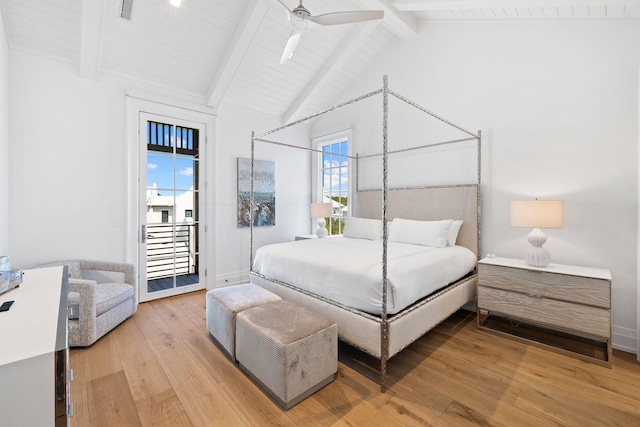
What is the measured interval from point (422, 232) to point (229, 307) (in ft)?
7.52

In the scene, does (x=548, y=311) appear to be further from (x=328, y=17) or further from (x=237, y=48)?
(x=237, y=48)

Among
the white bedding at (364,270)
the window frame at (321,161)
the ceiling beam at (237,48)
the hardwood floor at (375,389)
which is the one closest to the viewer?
the hardwood floor at (375,389)

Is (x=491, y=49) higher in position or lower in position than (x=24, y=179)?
higher

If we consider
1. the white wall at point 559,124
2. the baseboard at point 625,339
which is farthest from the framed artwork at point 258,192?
the baseboard at point 625,339

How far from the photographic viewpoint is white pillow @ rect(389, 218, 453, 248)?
3328 mm

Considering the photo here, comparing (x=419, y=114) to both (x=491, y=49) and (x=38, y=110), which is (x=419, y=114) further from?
(x=38, y=110)

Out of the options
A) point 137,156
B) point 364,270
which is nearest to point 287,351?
point 364,270

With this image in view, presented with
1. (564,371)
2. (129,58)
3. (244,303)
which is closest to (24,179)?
(129,58)

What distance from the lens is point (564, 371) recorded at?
2.23 m

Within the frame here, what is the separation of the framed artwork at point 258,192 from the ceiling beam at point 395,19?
8.66 ft

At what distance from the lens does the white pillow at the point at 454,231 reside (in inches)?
135

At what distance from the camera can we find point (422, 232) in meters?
3.45

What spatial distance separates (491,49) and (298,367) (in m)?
3.88

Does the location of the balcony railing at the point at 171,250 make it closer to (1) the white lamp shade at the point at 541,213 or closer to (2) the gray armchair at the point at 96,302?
(2) the gray armchair at the point at 96,302
